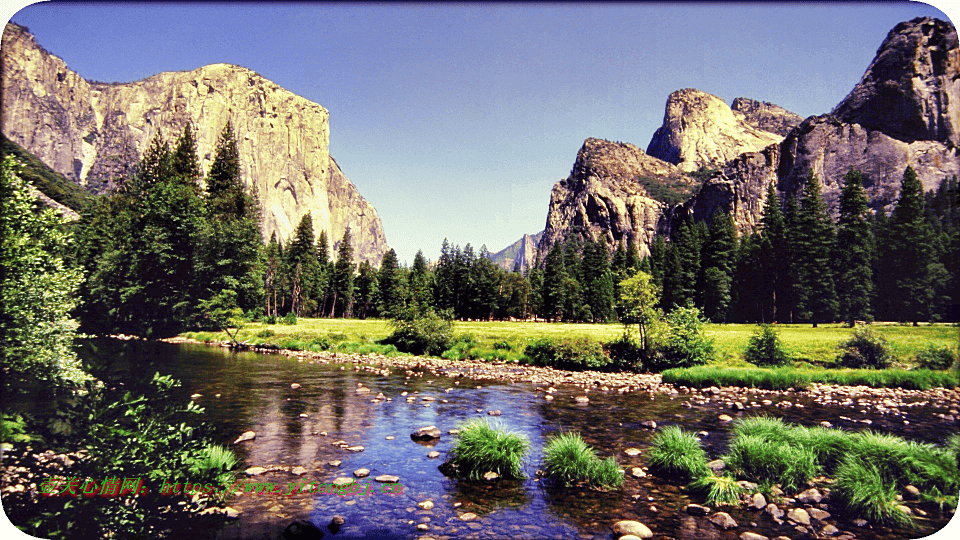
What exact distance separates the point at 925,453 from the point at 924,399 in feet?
33.2

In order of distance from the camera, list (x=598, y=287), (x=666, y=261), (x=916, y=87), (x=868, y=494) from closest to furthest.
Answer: (x=868, y=494) < (x=916, y=87) < (x=666, y=261) < (x=598, y=287)

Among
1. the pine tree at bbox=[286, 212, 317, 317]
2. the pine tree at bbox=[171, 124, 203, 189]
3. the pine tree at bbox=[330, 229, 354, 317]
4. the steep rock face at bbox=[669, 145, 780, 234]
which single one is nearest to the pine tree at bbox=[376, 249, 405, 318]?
the pine tree at bbox=[330, 229, 354, 317]

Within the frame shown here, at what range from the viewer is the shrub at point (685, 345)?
29.8 metres

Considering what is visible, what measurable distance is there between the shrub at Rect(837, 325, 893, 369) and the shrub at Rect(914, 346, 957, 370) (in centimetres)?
382

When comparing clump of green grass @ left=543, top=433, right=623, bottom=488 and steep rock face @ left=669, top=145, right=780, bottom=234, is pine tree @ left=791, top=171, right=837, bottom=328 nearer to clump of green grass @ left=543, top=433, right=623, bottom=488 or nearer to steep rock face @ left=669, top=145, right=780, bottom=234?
clump of green grass @ left=543, top=433, right=623, bottom=488

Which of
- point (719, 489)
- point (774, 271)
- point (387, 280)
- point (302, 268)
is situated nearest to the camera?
point (719, 489)

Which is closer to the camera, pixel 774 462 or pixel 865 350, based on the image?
pixel 774 462

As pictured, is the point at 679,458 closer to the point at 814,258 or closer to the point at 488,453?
the point at 488,453

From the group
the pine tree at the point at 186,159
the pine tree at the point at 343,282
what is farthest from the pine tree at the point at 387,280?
the pine tree at the point at 186,159

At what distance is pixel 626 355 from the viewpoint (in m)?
31.3

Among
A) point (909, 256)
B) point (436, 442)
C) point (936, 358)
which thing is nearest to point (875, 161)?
point (909, 256)

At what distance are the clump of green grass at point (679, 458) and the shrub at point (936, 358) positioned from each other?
18.8 feet

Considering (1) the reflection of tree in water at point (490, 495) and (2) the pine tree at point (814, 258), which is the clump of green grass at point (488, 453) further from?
(2) the pine tree at point (814, 258)

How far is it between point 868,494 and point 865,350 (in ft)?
47.4
